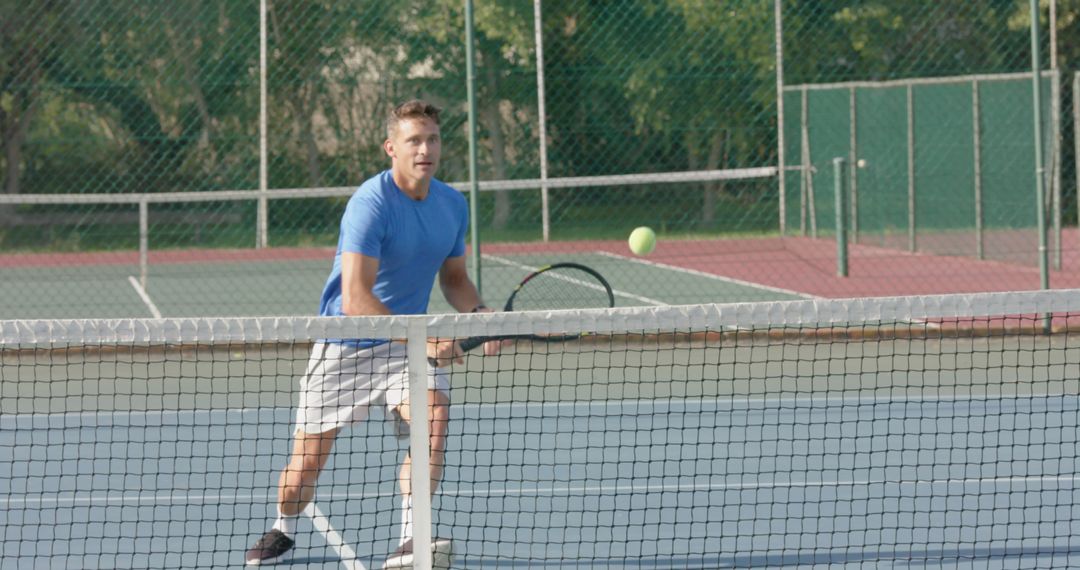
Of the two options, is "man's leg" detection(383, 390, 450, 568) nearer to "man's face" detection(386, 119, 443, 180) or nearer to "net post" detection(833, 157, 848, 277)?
"man's face" detection(386, 119, 443, 180)

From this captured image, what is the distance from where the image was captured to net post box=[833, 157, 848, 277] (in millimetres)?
13094

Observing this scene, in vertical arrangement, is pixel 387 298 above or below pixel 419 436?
above

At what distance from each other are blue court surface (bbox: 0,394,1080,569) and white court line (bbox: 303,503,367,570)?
1 cm

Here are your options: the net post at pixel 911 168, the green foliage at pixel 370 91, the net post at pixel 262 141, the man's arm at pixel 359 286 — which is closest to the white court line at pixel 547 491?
the man's arm at pixel 359 286

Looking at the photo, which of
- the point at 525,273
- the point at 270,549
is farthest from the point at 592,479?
the point at 525,273

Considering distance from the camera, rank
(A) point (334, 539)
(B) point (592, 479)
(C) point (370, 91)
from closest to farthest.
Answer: (A) point (334, 539)
(B) point (592, 479)
(C) point (370, 91)

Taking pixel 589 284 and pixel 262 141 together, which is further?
pixel 262 141

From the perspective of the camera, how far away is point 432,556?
14.5 feet

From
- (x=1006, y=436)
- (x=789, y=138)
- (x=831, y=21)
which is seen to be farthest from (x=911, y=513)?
(x=831, y=21)

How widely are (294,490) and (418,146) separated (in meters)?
1.13

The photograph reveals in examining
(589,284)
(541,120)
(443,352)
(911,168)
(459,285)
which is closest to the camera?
(443,352)

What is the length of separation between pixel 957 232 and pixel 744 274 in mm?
2179

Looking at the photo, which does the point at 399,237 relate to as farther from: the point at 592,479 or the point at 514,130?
the point at 514,130

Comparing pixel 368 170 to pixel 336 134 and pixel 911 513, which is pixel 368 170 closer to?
pixel 336 134
